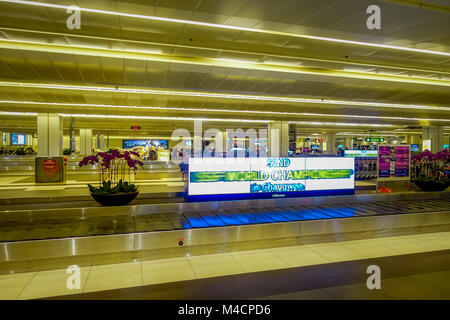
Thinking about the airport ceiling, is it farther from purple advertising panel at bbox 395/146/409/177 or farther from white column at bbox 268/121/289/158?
white column at bbox 268/121/289/158

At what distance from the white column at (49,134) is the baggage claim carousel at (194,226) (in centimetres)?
1442

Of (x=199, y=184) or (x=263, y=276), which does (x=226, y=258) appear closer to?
(x=263, y=276)

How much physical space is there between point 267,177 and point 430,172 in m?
6.37

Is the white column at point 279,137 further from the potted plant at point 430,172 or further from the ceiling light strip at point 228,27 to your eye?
the ceiling light strip at point 228,27

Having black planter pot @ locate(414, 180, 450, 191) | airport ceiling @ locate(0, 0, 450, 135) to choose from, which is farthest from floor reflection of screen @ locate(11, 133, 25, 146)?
black planter pot @ locate(414, 180, 450, 191)

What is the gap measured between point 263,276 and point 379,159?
7317 mm

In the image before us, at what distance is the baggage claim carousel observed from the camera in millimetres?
4625

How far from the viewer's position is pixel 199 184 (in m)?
6.90

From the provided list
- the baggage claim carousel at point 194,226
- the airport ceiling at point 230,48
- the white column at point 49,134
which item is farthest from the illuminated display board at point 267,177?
the white column at point 49,134

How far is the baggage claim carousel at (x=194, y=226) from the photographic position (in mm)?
4625

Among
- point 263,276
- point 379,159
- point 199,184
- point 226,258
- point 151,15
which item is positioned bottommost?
point 226,258

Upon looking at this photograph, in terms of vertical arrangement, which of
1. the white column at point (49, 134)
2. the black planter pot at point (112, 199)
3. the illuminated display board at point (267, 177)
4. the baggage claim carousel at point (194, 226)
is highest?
the white column at point (49, 134)

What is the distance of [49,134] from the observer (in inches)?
740
